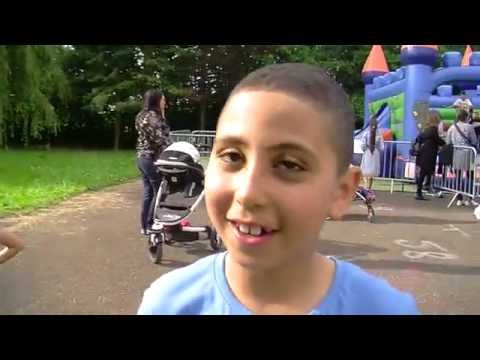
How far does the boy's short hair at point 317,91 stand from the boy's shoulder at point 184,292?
1.05 feet

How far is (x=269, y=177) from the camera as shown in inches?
32.7

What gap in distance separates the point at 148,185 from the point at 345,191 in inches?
194

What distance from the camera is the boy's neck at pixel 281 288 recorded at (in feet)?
3.22

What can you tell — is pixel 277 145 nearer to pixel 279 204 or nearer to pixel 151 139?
pixel 279 204

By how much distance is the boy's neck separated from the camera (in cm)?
98

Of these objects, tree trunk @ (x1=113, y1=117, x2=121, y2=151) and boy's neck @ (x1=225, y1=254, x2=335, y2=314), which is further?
tree trunk @ (x1=113, y1=117, x2=121, y2=151)

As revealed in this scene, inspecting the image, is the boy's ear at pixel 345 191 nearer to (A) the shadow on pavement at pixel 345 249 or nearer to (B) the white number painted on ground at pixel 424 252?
(A) the shadow on pavement at pixel 345 249

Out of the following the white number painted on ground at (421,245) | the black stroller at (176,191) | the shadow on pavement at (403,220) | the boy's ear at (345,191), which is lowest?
the white number painted on ground at (421,245)

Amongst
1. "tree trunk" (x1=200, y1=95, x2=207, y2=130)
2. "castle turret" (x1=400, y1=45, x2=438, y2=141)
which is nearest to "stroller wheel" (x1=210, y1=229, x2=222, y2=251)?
"castle turret" (x1=400, y1=45, x2=438, y2=141)

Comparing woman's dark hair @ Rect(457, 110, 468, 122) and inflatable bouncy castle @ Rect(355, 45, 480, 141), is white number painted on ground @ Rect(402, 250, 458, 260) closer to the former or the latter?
→ woman's dark hair @ Rect(457, 110, 468, 122)

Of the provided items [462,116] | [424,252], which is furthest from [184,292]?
[462,116]

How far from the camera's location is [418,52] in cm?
1165

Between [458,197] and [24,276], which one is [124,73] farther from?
[24,276]

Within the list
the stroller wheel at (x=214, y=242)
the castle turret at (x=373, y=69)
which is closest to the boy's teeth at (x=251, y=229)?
the stroller wheel at (x=214, y=242)
